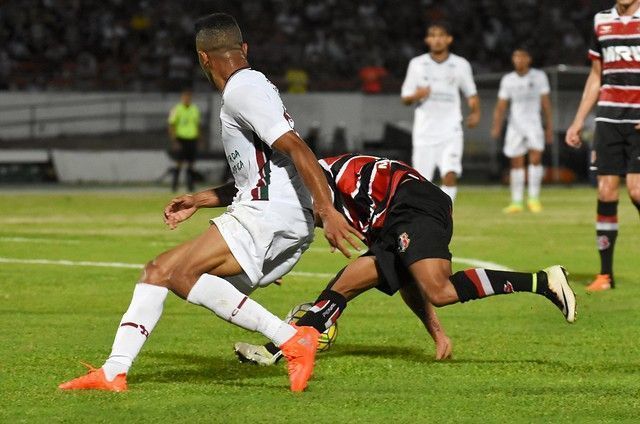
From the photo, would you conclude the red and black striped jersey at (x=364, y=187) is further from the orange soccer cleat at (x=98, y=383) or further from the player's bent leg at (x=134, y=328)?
the orange soccer cleat at (x=98, y=383)

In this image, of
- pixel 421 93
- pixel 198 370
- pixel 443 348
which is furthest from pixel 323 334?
pixel 421 93

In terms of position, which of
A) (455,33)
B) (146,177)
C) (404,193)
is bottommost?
(146,177)

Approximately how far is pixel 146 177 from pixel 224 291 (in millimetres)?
28374

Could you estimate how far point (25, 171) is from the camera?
1323 inches

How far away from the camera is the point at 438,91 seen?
55.5 ft

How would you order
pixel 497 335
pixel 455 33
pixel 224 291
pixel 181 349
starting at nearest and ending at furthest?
pixel 224 291 < pixel 181 349 < pixel 497 335 < pixel 455 33

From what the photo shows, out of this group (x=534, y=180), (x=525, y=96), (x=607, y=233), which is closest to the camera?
(x=607, y=233)

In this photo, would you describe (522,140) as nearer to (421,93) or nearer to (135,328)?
(421,93)

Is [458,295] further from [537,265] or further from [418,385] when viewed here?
[537,265]

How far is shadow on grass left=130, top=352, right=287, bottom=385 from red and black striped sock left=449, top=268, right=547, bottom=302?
1.05m

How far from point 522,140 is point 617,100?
12.3 metres

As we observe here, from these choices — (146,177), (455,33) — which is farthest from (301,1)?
(146,177)

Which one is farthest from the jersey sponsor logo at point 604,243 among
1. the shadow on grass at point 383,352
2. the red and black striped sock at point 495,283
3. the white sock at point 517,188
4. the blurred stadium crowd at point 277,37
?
the blurred stadium crowd at point 277,37

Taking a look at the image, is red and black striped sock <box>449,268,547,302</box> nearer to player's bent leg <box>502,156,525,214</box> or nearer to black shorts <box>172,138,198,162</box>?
player's bent leg <box>502,156,525,214</box>
